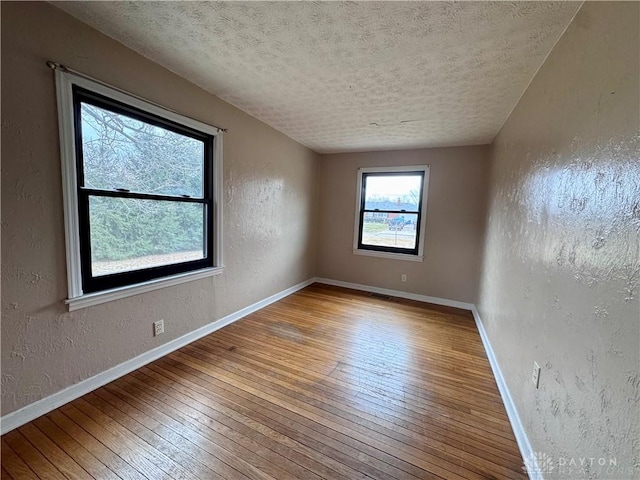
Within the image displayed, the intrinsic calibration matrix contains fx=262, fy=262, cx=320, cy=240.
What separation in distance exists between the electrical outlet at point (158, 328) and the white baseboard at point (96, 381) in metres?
0.13

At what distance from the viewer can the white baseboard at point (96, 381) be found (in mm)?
1507

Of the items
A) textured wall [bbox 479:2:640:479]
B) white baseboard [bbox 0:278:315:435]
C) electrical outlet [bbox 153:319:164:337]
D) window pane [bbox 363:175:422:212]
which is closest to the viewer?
textured wall [bbox 479:2:640:479]

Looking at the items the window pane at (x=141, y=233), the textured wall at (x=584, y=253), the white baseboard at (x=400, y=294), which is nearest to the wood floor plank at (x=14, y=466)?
the window pane at (x=141, y=233)

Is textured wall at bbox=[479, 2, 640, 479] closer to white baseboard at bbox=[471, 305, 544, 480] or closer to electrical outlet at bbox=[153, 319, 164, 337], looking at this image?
white baseboard at bbox=[471, 305, 544, 480]

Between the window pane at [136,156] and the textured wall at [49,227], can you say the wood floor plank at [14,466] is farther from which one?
the window pane at [136,156]

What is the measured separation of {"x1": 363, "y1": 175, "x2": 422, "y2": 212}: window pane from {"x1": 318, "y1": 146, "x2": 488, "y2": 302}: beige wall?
0.70 feet

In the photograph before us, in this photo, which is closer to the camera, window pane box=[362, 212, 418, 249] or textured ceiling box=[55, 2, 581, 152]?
textured ceiling box=[55, 2, 581, 152]

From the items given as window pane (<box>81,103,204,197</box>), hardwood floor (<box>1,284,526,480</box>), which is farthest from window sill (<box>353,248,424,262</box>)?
window pane (<box>81,103,204,197</box>)

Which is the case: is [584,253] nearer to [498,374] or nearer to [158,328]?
[498,374]

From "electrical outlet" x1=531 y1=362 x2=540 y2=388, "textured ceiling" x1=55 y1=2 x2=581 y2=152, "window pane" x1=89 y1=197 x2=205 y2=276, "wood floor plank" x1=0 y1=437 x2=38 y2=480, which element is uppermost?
"textured ceiling" x1=55 y1=2 x2=581 y2=152

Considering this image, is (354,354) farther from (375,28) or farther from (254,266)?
(375,28)

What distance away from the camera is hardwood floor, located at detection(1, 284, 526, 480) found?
1.34m

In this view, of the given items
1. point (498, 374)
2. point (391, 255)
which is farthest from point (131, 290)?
point (391, 255)

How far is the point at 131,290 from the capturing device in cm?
201
